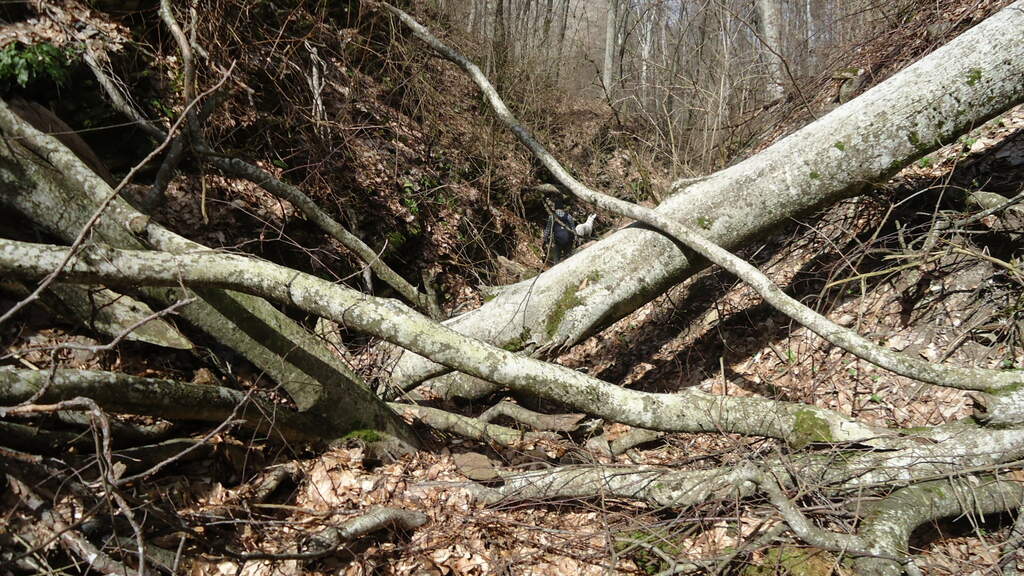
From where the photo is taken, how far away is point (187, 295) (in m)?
2.90

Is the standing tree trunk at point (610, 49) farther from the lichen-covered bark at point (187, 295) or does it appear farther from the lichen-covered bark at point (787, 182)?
the lichen-covered bark at point (187, 295)

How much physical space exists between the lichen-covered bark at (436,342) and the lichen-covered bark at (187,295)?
27 centimetres

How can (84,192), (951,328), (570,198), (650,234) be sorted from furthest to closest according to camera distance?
(570,198) < (650,234) < (951,328) < (84,192)

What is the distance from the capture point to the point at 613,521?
301 cm

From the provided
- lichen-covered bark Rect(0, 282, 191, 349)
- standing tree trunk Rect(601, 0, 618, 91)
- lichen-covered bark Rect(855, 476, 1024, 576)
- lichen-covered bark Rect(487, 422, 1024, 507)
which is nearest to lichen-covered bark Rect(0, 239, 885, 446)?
lichen-covered bark Rect(487, 422, 1024, 507)

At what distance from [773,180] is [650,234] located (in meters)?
0.95

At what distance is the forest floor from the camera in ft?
8.85

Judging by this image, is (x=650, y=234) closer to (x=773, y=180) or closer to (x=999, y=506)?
(x=773, y=180)

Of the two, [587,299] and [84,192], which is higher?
[84,192]

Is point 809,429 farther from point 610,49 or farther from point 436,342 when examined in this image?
point 610,49

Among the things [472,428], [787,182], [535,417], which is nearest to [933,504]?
[787,182]

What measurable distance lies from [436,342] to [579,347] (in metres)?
2.74

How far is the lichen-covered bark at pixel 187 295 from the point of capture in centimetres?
283

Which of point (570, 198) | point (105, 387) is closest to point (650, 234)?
point (105, 387)
